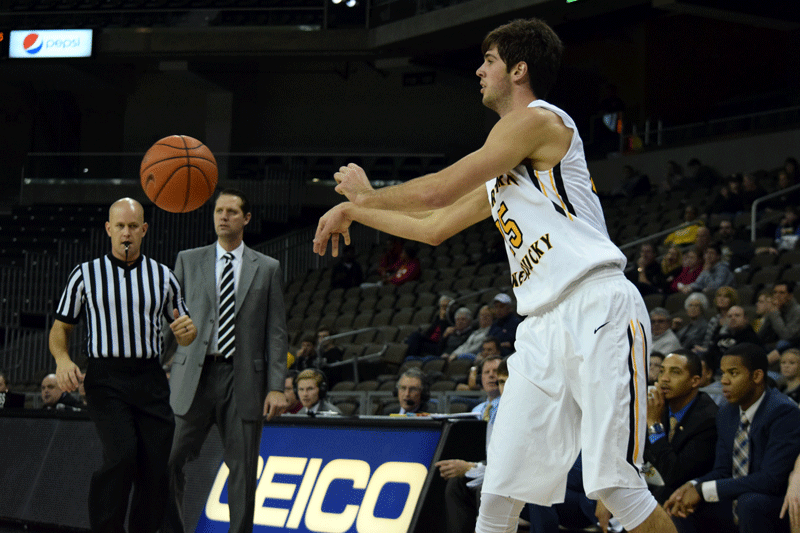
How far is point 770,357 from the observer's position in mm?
7613

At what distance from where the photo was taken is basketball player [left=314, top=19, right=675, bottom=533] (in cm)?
280

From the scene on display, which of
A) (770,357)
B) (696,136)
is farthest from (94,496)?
(696,136)

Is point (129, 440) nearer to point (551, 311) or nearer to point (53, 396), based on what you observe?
point (551, 311)

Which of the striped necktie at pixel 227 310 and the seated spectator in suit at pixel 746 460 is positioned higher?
the striped necktie at pixel 227 310

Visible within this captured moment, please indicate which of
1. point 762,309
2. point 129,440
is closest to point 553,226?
point 129,440

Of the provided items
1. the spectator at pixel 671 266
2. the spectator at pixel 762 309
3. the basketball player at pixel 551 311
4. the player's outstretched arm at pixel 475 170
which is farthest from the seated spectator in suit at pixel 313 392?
the spectator at pixel 671 266

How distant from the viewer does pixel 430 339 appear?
37.9ft

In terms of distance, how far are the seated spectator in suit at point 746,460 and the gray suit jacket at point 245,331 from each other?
2236 millimetres

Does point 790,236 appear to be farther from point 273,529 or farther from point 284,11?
point 284,11

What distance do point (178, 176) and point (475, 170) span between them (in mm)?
3319

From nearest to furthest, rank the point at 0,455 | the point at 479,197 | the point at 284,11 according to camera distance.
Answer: the point at 479,197, the point at 0,455, the point at 284,11

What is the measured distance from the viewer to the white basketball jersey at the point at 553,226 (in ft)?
9.59

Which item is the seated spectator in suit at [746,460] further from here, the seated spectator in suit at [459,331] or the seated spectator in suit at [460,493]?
the seated spectator in suit at [459,331]

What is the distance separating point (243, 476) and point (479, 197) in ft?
7.77
